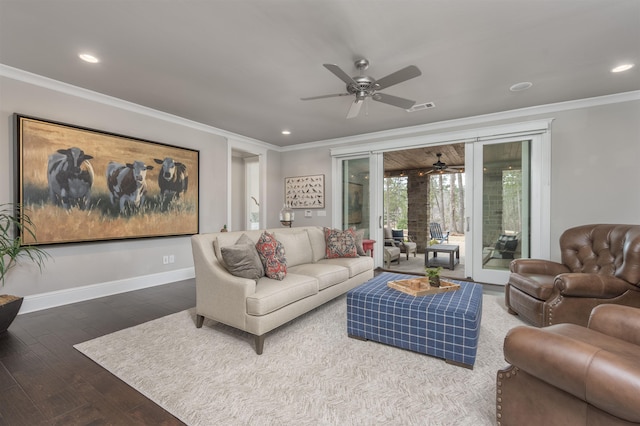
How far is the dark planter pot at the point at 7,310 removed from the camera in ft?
8.55

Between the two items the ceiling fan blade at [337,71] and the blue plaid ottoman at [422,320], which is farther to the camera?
the ceiling fan blade at [337,71]

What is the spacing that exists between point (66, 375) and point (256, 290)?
1404 mm

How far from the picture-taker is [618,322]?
5.04 feet

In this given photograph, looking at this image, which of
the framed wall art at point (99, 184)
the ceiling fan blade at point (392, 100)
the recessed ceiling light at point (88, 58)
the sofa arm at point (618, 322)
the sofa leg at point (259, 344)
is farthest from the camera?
the framed wall art at point (99, 184)

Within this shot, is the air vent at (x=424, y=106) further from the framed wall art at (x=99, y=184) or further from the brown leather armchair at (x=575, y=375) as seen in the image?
the framed wall art at (x=99, y=184)

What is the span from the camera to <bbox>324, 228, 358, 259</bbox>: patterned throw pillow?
406cm

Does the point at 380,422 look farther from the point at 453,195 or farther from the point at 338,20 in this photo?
the point at 453,195

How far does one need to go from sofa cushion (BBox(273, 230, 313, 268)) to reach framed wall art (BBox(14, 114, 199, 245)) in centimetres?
202

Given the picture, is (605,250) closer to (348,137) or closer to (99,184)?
(348,137)

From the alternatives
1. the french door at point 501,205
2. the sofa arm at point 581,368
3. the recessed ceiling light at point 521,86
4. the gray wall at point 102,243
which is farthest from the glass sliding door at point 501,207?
the gray wall at point 102,243

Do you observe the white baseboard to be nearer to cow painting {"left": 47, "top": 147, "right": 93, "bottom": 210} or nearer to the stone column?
cow painting {"left": 47, "top": 147, "right": 93, "bottom": 210}

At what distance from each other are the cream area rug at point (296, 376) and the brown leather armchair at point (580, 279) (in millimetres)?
404

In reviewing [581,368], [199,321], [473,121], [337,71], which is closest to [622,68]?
[473,121]

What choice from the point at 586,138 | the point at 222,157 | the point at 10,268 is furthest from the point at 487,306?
the point at 10,268
